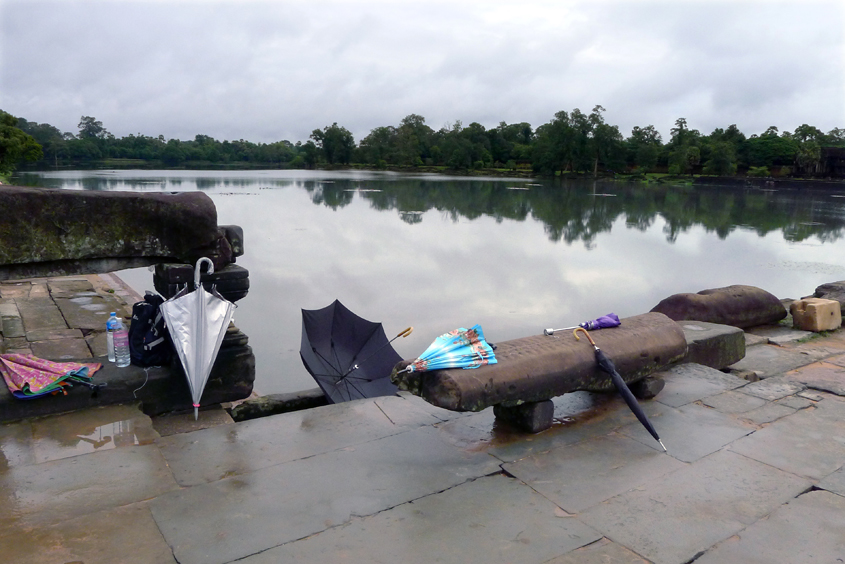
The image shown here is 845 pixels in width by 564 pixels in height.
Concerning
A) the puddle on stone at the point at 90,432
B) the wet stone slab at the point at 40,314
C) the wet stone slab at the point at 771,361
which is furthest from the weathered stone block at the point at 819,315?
the wet stone slab at the point at 40,314

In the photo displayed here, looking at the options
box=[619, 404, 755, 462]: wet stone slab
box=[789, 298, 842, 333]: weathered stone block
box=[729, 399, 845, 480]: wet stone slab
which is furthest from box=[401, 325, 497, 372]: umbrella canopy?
box=[789, 298, 842, 333]: weathered stone block

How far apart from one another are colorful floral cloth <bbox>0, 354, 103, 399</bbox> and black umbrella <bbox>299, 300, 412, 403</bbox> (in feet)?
6.75

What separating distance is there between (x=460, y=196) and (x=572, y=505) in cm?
3567

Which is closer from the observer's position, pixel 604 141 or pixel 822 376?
pixel 822 376

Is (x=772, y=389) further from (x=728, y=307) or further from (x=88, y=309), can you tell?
(x=88, y=309)

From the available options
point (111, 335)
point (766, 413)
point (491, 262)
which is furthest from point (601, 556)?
point (491, 262)

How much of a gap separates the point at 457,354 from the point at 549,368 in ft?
2.02

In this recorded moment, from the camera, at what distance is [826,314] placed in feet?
24.0

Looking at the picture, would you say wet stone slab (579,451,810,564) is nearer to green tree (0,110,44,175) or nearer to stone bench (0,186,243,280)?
stone bench (0,186,243,280)

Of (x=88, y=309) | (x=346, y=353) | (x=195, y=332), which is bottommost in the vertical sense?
(x=88, y=309)

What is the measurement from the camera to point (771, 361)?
592cm

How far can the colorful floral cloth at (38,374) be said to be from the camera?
3658 mm

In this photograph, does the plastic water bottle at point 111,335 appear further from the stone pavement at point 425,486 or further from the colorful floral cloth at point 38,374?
the stone pavement at point 425,486

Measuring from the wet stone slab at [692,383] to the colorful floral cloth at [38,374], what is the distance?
4.04 m
